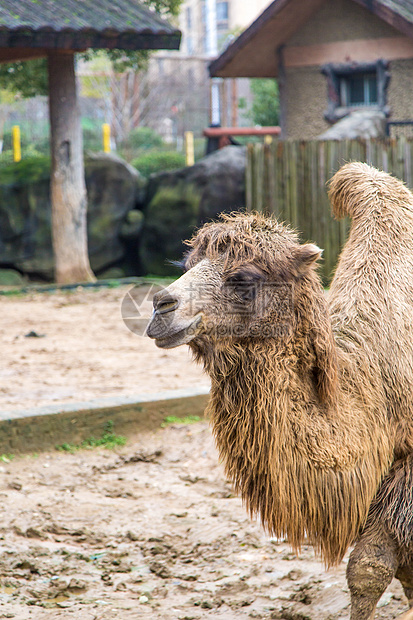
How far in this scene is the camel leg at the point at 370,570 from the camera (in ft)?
8.66

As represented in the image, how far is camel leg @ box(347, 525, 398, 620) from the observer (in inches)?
104

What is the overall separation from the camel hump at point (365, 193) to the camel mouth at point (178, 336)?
3.91ft

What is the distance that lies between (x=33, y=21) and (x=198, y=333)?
961 centimetres

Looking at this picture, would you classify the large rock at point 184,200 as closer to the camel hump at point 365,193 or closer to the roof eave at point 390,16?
the roof eave at point 390,16

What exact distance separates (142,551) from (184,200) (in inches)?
415

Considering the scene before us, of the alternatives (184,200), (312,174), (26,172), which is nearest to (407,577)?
(312,174)

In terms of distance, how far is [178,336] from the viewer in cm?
228

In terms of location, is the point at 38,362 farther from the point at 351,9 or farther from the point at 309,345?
the point at 351,9

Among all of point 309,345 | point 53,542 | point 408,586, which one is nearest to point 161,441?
point 53,542

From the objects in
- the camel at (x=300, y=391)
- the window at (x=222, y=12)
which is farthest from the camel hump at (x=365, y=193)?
the window at (x=222, y=12)

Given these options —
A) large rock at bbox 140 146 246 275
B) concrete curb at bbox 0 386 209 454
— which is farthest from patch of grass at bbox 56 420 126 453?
large rock at bbox 140 146 246 275

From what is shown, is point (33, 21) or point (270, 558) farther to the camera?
point (33, 21)

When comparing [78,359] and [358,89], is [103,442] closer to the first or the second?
[78,359]

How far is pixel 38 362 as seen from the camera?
7094 mm
